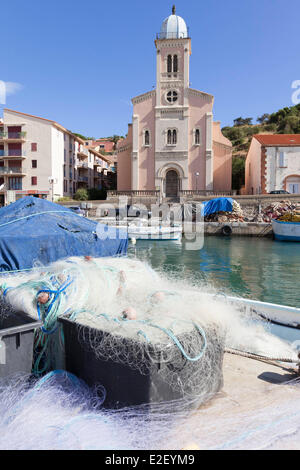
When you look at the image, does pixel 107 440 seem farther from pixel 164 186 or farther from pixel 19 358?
pixel 164 186

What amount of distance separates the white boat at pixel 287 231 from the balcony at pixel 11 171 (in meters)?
34.8

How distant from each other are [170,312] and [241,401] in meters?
1.12

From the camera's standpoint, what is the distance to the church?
138ft

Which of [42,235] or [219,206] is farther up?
[219,206]

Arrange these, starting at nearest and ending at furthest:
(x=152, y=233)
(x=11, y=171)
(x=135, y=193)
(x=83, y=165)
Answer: (x=152, y=233)
(x=135, y=193)
(x=11, y=171)
(x=83, y=165)

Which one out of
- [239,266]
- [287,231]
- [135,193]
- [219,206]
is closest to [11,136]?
[135,193]

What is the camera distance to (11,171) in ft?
153

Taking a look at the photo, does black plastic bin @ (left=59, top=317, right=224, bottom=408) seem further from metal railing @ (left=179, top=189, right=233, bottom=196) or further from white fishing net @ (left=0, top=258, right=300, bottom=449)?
metal railing @ (left=179, top=189, right=233, bottom=196)

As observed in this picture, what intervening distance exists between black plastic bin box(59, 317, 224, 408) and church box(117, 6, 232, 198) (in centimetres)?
3881

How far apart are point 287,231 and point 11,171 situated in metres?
37.4

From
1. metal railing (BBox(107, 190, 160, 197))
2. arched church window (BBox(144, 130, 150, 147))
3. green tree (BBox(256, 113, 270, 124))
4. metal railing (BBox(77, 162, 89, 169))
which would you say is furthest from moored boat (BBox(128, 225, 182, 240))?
green tree (BBox(256, 113, 270, 124))

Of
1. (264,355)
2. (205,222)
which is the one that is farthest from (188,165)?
(264,355)

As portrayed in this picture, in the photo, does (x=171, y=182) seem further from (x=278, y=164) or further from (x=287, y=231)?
(x=287, y=231)

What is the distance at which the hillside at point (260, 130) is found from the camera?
5706 centimetres
